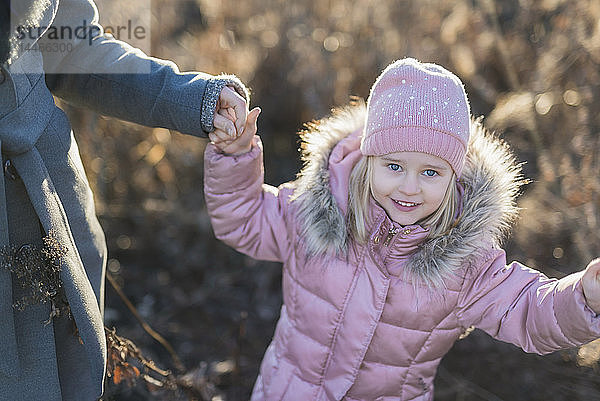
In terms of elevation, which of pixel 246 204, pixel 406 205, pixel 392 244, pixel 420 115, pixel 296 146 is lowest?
pixel 296 146

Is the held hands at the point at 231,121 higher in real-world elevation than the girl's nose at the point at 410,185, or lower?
lower

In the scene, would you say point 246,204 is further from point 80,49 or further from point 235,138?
point 80,49

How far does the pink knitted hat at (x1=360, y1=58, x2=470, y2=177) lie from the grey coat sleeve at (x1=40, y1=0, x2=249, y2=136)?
395mm

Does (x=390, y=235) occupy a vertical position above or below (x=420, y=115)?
below

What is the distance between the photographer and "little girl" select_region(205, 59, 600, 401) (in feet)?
4.96

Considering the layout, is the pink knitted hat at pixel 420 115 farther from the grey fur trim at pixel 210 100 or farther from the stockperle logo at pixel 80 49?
the stockperle logo at pixel 80 49

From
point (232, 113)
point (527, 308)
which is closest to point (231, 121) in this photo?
point (232, 113)

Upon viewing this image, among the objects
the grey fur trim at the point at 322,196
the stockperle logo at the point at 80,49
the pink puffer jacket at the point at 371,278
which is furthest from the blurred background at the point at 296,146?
the stockperle logo at the point at 80,49

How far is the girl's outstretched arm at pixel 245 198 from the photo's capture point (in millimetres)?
1704

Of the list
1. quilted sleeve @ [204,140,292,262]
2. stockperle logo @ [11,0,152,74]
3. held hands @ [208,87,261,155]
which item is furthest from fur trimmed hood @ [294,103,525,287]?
stockperle logo @ [11,0,152,74]

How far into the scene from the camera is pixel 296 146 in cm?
351

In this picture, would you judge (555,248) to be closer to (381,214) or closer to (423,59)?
(423,59)

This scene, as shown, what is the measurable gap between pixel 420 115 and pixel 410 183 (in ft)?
0.54

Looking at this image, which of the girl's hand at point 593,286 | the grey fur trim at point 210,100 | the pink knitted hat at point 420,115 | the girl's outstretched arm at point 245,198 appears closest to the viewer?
the girl's hand at point 593,286
